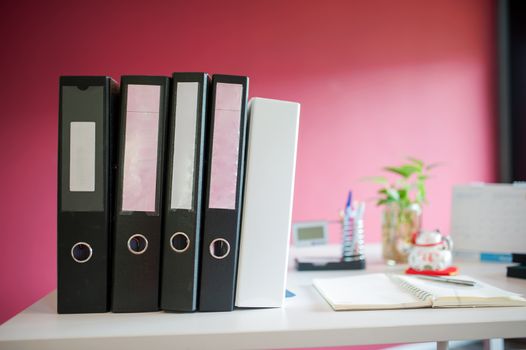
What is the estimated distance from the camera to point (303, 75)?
6.92 ft

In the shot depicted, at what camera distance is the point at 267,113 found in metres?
0.70

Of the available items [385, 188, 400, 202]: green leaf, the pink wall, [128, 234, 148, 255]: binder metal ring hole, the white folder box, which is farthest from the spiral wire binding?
the pink wall

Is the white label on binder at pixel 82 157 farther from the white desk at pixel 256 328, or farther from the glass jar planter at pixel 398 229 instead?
the glass jar planter at pixel 398 229

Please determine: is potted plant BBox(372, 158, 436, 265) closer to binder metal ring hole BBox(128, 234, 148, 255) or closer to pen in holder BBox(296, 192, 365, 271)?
pen in holder BBox(296, 192, 365, 271)

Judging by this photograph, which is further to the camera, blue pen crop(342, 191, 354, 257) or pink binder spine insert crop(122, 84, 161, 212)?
blue pen crop(342, 191, 354, 257)

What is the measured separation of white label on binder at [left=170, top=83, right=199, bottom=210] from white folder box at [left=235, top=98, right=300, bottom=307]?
9 centimetres

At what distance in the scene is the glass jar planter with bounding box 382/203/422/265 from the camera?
1.20 meters

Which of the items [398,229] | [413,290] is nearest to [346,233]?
[398,229]

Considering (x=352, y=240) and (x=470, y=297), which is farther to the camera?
(x=352, y=240)

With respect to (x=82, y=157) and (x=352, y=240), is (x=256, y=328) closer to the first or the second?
(x=82, y=157)

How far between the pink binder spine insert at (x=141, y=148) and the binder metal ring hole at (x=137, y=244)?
4 cm

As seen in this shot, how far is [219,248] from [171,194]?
115 mm

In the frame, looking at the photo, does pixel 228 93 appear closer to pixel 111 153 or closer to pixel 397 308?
pixel 111 153

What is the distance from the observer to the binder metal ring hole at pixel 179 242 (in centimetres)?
67
